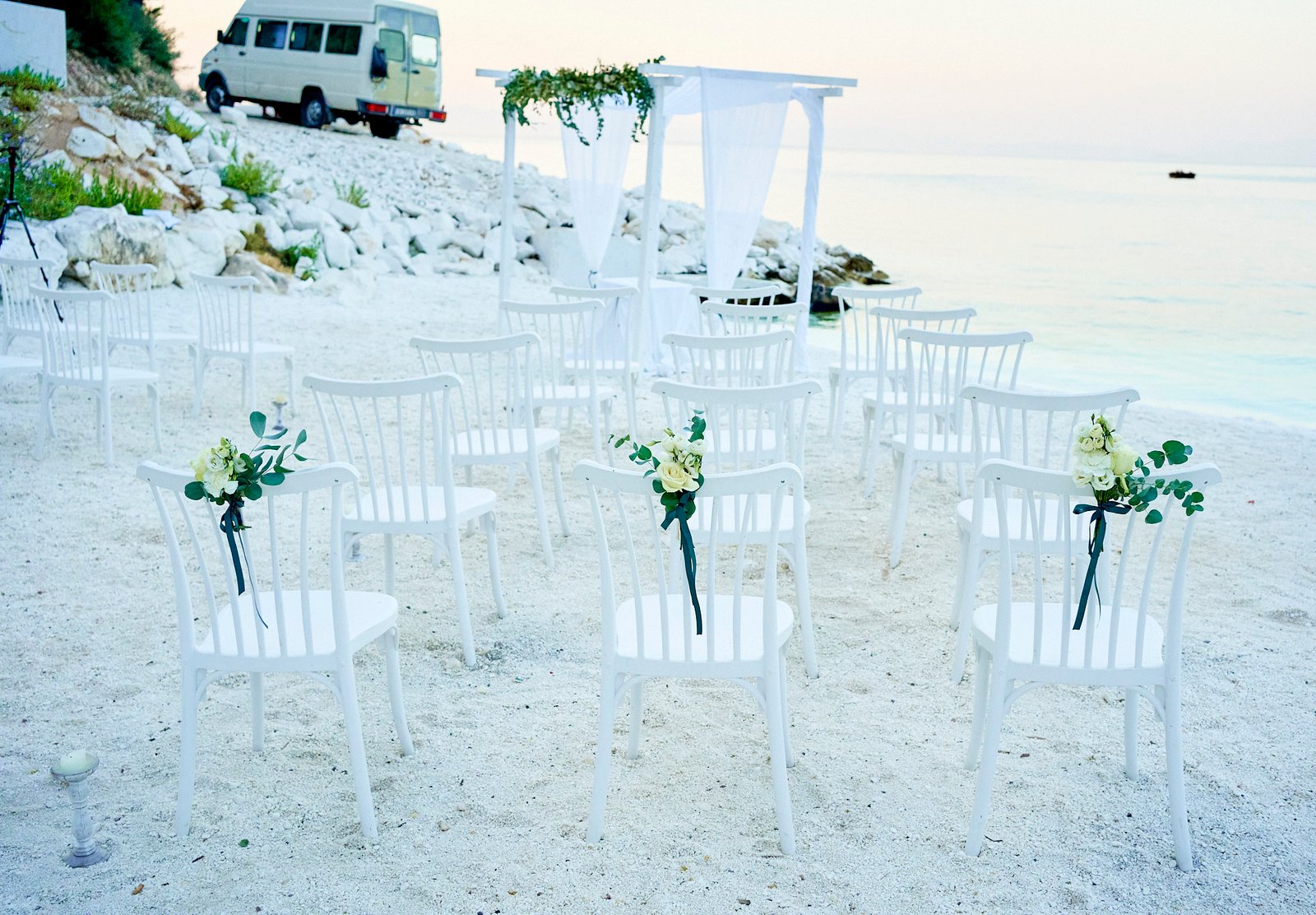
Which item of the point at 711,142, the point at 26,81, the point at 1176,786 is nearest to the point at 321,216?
the point at 26,81

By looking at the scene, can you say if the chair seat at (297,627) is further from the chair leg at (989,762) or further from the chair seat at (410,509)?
the chair leg at (989,762)

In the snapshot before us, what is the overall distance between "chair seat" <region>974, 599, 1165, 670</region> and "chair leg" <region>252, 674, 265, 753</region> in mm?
1813

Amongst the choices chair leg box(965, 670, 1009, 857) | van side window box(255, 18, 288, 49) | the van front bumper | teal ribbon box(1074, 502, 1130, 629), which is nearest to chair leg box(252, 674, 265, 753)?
chair leg box(965, 670, 1009, 857)

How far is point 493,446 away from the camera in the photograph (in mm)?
4020

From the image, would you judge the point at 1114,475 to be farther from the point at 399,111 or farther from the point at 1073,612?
the point at 399,111

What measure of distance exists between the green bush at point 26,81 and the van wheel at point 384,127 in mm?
7391

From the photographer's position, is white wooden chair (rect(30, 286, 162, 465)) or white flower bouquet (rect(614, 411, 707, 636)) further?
white wooden chair (rect(30, 286, 162, 465))

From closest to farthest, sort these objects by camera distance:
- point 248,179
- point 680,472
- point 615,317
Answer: point 680,472 < point 615,317 < point 248,179

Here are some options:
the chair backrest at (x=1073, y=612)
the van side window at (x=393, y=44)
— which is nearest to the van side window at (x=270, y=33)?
the van side window at (x=393, y=44)

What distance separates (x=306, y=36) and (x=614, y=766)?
1848 cm

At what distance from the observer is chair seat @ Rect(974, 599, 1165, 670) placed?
2348 mm

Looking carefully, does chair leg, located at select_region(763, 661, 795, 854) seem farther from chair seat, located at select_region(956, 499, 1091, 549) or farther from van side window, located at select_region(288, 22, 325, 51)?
van side window, located at select_region(288, 22, 325, 51)

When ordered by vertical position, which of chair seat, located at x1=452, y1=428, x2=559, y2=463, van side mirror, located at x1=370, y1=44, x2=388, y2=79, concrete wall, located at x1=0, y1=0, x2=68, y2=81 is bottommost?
chair seat, located at x1=452, y1=428, x2=559, y2=463

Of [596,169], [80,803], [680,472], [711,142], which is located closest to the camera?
[680,472]
